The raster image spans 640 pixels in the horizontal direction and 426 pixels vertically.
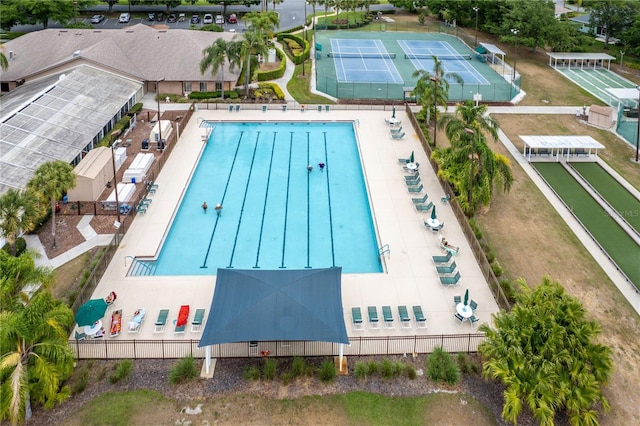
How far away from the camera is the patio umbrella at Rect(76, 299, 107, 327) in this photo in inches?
805

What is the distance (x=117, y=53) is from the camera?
50250 mm

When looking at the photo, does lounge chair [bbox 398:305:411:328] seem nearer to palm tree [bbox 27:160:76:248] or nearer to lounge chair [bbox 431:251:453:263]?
lounge chair [bbox 431:251:453:263]

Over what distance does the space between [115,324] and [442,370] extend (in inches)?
501

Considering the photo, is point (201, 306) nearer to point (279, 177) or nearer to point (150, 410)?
point (150, 410)

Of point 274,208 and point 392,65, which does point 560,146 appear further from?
point 392,65

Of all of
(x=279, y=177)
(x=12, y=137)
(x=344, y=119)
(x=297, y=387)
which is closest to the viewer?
(x=297, y=387)

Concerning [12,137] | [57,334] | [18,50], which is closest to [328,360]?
[57,334]

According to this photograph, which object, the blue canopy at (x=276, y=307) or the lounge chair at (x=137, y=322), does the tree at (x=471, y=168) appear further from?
the lounge chair at (x=137, y=322)

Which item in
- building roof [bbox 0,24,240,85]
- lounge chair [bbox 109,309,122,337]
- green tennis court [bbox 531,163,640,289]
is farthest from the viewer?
building roof [bbox 0,24,240,85]

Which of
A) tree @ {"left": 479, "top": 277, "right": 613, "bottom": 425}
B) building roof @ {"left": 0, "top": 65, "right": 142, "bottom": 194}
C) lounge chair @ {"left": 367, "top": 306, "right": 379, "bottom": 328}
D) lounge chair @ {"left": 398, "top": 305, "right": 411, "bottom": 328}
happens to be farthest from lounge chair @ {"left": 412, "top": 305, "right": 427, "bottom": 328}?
building roof @ {"left": 0, "top": 65, "right": 142, "bottom": 194}

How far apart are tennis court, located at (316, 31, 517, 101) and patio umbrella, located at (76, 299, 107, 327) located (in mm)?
33409

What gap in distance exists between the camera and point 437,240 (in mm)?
27672

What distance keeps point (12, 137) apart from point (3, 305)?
1936 cm

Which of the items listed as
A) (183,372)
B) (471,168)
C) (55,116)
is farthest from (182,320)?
(55,116)
